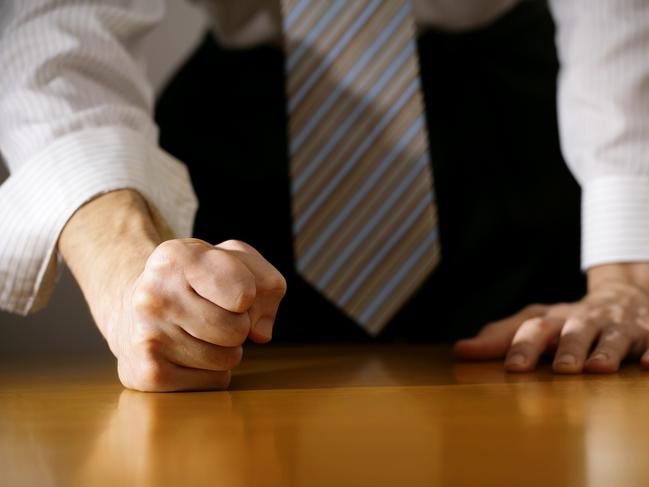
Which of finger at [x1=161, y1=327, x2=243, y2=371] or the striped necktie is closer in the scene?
finger at [x1=161, y1=327, x2=243, y2=371]

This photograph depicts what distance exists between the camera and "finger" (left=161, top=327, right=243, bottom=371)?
0.54 meters

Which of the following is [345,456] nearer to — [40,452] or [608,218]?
[40,452]

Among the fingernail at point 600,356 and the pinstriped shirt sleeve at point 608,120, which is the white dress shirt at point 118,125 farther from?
the fingernail at point 600,356

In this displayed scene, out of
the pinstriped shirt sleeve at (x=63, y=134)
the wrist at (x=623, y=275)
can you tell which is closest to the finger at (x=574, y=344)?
the wrist at (x=623, y=275)

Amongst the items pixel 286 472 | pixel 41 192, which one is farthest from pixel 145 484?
pixel 41 192

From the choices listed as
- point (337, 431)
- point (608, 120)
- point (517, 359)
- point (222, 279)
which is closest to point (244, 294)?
point (222, 279)

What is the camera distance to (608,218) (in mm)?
888

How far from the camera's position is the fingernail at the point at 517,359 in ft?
2.23

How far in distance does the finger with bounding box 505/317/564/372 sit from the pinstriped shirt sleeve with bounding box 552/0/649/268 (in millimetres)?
178

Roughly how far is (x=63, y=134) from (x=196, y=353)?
1.12 ft

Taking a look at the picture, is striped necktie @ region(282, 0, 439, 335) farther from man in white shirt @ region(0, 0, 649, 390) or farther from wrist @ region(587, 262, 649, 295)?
wrist @ region(587, 262, 649, 295)

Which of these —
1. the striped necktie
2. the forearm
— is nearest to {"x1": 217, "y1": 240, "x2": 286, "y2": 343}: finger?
the forearm

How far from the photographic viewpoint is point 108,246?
26.0 inches

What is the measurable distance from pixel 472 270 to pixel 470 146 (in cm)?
18
